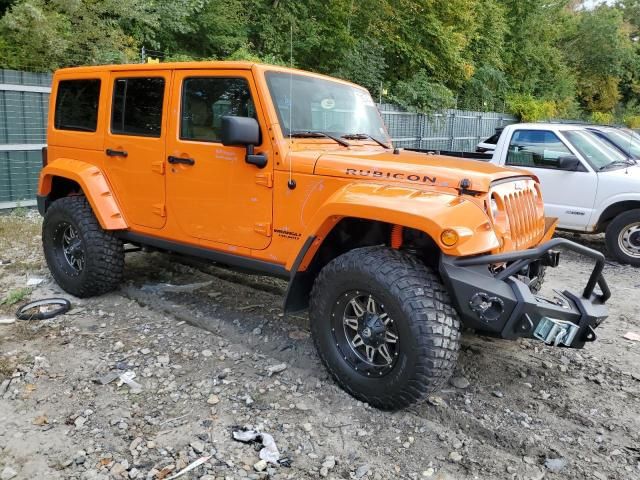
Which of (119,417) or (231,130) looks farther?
(231,130)

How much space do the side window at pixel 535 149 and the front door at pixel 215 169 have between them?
5099 millimetres

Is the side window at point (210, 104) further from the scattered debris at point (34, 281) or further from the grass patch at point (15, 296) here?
the scattered debris at point (34, 281)

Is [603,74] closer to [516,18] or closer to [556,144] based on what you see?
[516,18]

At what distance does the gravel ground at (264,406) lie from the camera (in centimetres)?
284

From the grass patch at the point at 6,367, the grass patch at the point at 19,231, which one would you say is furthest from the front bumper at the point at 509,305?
the grass patch at the point at 19,231

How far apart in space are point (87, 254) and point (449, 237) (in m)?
3.31

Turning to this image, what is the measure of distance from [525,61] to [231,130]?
2671cm

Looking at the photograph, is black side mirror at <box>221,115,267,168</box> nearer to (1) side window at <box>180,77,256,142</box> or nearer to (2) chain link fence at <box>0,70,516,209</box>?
(1) side window at <box>180,77,256,142</box>

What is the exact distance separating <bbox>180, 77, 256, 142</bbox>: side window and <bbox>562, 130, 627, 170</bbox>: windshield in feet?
17.3

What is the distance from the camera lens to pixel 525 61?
2677 cm

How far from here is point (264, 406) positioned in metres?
3.35

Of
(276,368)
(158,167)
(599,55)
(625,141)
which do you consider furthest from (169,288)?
(599,55)

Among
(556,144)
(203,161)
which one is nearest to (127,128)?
(203,161)

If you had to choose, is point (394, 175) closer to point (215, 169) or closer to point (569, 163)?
point (215, 169)
